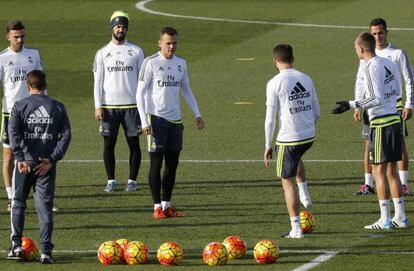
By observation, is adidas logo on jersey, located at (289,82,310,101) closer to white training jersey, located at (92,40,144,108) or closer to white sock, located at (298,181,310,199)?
white sock, located at (298,181,310,199)

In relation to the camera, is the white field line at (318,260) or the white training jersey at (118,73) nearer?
the white field line at (318,260)

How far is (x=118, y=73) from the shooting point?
21547 millimetres

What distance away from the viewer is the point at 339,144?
25453mm

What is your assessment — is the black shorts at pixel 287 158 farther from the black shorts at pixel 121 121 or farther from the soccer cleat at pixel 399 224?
the black shorts at pixel 121 121

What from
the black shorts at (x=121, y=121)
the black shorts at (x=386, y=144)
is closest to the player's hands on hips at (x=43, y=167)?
the black shorts at (x=386, y=144)

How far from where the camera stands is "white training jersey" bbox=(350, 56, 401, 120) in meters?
18.0

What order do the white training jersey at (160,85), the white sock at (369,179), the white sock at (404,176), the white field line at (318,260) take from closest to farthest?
1. the white field line at (318,260)
2. the white training jersey at (160,85)
3. the white sock at (404,176)
4. the white sock at (369,179)

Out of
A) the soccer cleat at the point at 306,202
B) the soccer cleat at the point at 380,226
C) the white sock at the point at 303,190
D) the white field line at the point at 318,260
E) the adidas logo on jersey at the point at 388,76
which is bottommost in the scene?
the white field line at the point at 318,260

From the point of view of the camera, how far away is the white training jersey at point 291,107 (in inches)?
688

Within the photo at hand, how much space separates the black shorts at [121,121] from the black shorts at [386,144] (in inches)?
182

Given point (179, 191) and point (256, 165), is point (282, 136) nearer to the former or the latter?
point (179, 191)

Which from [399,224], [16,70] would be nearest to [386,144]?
[399,224]

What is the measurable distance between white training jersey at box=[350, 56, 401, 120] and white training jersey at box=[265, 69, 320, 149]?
1.98 feet

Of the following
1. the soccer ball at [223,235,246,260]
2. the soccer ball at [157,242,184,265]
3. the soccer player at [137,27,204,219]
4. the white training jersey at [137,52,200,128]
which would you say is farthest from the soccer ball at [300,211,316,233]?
the white training jersey at [137,52,200,128]
